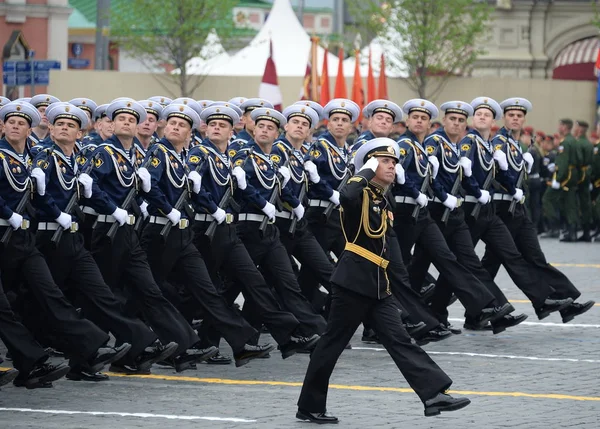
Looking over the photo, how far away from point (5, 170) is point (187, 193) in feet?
5.43

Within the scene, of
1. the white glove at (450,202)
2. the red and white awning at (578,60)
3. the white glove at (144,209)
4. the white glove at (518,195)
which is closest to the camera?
the white glove at (144,209)

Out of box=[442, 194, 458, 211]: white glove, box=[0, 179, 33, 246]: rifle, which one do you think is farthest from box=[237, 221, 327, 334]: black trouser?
box=[0, 179, 33, 246]: rifle

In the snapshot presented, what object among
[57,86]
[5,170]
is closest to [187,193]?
[5,170]

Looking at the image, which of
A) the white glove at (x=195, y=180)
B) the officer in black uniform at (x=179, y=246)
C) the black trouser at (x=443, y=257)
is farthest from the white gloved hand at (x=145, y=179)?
the black trouser at (x=443, y=257)

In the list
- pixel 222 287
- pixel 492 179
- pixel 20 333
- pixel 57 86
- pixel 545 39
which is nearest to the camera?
pixel 20 333

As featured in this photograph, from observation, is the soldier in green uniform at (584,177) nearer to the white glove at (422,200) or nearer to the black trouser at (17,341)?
the white glove at (422,200)

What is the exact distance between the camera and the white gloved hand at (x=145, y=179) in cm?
1166

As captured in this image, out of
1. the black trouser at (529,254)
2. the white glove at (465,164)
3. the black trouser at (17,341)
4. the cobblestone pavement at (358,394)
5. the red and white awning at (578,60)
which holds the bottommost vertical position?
the cobblestone pavement at (358,394)

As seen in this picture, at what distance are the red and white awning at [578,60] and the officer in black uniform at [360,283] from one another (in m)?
37.1

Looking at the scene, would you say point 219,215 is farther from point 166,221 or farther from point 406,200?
point 406,200

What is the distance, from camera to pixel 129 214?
38.2 feet

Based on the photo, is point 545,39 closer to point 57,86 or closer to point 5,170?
point 57,86

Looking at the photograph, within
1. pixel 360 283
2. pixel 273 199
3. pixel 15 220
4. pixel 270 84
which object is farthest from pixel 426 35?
pixel 360 283

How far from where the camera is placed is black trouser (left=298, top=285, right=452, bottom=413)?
9.47 meters
